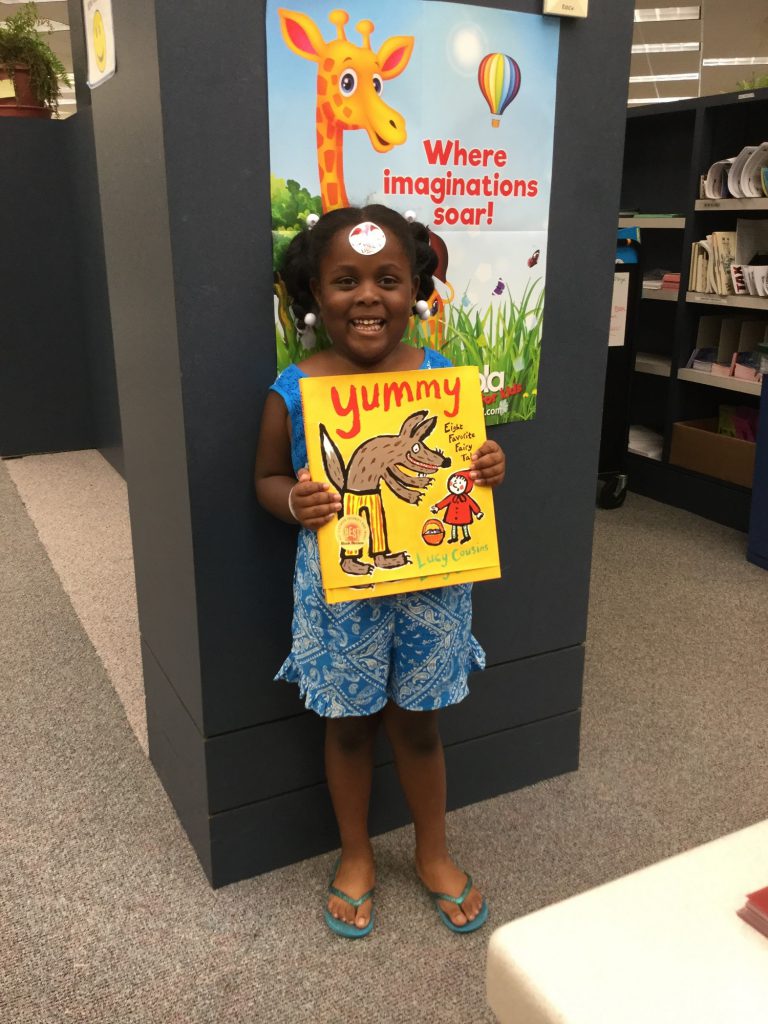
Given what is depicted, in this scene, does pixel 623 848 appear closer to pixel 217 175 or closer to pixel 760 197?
pixel 217 175

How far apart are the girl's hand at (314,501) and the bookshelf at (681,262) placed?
7.91 ft

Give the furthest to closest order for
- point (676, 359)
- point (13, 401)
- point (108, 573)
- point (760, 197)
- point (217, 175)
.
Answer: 1. point (13, 401)
2. point (676, 359)
3. point (760, 197)
4. point (108, 573)
5. point (217, 175)

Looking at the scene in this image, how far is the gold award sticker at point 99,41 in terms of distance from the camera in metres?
1.59

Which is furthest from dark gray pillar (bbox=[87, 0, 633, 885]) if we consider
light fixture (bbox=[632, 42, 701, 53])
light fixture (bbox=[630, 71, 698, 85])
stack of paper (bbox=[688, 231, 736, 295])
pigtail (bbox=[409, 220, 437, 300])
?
light fixture (bbox=[630, 71, 698, 85])

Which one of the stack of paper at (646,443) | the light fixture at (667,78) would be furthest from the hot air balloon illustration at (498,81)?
the light fixture at (667,78)

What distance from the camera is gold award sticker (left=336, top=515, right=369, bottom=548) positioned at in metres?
1.39

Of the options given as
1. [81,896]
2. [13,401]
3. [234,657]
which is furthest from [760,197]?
[13,401]

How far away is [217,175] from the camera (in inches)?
55.0

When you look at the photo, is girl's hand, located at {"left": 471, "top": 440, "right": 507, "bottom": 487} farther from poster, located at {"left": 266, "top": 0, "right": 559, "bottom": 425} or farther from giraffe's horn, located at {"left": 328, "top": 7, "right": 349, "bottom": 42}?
giraffe's horn, located at {"left": 328, "top": 7, "right": 349, "bottom": 42}

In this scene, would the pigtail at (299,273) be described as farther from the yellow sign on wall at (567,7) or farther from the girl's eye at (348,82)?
the yellow sign on wall at (567,7)

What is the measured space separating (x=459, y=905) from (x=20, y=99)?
4.33 m

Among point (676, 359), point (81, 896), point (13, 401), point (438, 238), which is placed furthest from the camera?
point (13, 401)

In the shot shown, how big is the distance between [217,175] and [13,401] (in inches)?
145

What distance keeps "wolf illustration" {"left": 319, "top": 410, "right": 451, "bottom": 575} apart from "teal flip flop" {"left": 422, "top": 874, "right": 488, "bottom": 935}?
687 millimetres
